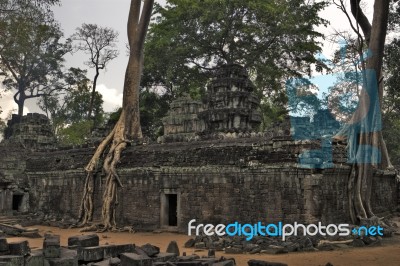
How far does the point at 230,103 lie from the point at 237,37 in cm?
993

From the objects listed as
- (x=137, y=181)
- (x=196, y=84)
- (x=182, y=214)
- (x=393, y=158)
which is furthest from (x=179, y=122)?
(x=393, y=158)

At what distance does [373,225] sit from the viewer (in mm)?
12641

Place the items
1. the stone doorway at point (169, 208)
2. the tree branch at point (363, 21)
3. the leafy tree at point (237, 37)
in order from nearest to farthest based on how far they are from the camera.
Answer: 1. the stone doorway at point (169, 208)
2. the tree branch at point (363, 21)
3. the leafy tree at point (237, 37)

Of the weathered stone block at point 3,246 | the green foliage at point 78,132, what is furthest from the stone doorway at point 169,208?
the green foliage at point 78,132

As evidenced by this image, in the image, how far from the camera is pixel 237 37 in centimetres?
2850

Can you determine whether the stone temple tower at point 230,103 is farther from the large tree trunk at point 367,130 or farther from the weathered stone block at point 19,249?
the weathered stone block at point 19,249

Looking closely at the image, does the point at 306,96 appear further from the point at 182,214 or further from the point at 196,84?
the point at 182,214

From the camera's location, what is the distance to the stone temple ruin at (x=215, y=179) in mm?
11883

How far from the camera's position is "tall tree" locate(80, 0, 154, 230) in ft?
51.6

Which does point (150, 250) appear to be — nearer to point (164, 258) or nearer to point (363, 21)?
point (164, 258)

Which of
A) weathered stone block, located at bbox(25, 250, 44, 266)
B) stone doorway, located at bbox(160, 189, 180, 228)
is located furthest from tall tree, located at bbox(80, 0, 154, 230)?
weathered stone block, located at bbox(25, 250, 44, 266)

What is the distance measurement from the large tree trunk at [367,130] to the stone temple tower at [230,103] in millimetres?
5484

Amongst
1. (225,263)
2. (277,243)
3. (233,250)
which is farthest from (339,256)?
(225,263)

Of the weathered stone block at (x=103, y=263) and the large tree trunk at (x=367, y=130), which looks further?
A: the large tree trunk at (x=367, y=130)
